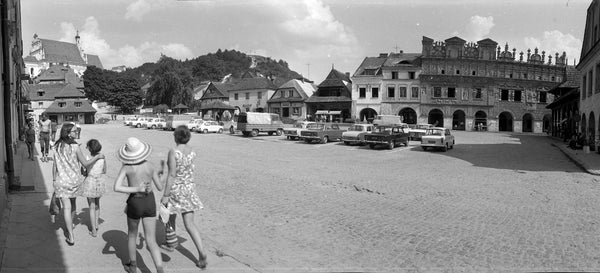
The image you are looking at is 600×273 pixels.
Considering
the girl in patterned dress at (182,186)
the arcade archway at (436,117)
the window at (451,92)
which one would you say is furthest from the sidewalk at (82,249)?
the window at (451,92)

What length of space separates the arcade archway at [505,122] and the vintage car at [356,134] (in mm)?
36415

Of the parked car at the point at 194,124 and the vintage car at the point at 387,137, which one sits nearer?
the vintage car at the point at 387,137

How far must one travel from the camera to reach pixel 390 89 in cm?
5712

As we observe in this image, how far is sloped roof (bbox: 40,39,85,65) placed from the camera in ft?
390

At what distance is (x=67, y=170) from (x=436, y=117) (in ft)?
182

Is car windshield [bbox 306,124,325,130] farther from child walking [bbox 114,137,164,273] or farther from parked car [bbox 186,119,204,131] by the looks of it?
child walking [bbox 114,137,164,273]

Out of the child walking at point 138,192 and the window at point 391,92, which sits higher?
the window at point 391,92

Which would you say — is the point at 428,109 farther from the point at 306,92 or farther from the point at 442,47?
the point at 306,92

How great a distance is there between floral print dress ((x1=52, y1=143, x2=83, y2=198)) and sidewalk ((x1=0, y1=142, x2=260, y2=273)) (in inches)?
29.0

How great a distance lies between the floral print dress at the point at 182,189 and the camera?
531 cm

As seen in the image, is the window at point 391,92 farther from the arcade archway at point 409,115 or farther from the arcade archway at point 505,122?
the arcade archway at point 505,122

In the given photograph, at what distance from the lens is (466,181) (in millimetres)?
13094

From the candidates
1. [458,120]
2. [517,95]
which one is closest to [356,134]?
[458,120]

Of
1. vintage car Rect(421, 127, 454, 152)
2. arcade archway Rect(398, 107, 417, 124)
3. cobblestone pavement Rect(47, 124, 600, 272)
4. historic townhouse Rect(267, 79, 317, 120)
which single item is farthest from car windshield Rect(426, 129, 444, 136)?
historic townhouse Rect(267, 79, 317, 120)
